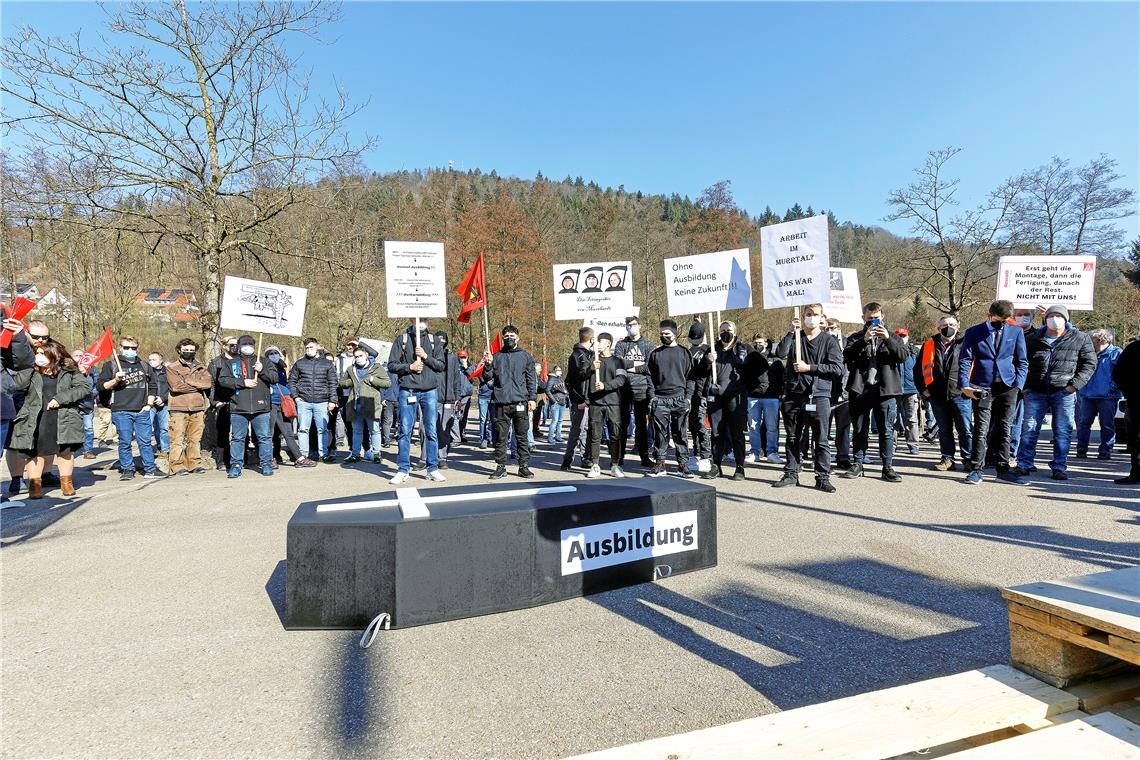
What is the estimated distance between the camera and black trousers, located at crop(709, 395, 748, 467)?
835 cm

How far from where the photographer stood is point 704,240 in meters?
40.3

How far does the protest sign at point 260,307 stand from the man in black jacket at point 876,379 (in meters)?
8.60

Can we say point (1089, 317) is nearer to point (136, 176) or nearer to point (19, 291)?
point (136, 176)

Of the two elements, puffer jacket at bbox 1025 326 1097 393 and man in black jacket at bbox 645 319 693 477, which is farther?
man in black jacket at bbox 645 319 693 477

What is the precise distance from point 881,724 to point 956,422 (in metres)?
7.94

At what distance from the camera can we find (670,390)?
8.67 meters

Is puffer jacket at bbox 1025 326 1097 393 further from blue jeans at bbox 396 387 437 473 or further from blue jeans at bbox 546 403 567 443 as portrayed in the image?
blue jeans at bbox 546 403 567 443

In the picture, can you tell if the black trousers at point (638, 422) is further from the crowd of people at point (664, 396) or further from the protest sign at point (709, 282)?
the protest sign at point (709, 282)

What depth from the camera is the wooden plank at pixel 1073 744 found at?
6.47 feet

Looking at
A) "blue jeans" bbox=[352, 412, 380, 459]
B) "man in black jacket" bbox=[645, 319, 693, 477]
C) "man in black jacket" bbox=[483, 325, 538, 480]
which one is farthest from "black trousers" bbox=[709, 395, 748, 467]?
"blue jeans" bbox=[352, 412, 380, 459]

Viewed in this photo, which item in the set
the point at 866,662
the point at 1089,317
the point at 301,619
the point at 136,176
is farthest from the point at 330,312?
the point at 1089,317

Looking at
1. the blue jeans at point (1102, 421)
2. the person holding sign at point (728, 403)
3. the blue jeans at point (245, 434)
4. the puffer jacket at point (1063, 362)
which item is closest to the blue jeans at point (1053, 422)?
the puffer jacket at point (1063, 362)

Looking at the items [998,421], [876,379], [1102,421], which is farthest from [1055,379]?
[1102,421]

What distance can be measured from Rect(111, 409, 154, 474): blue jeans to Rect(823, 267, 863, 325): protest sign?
1255 cm
